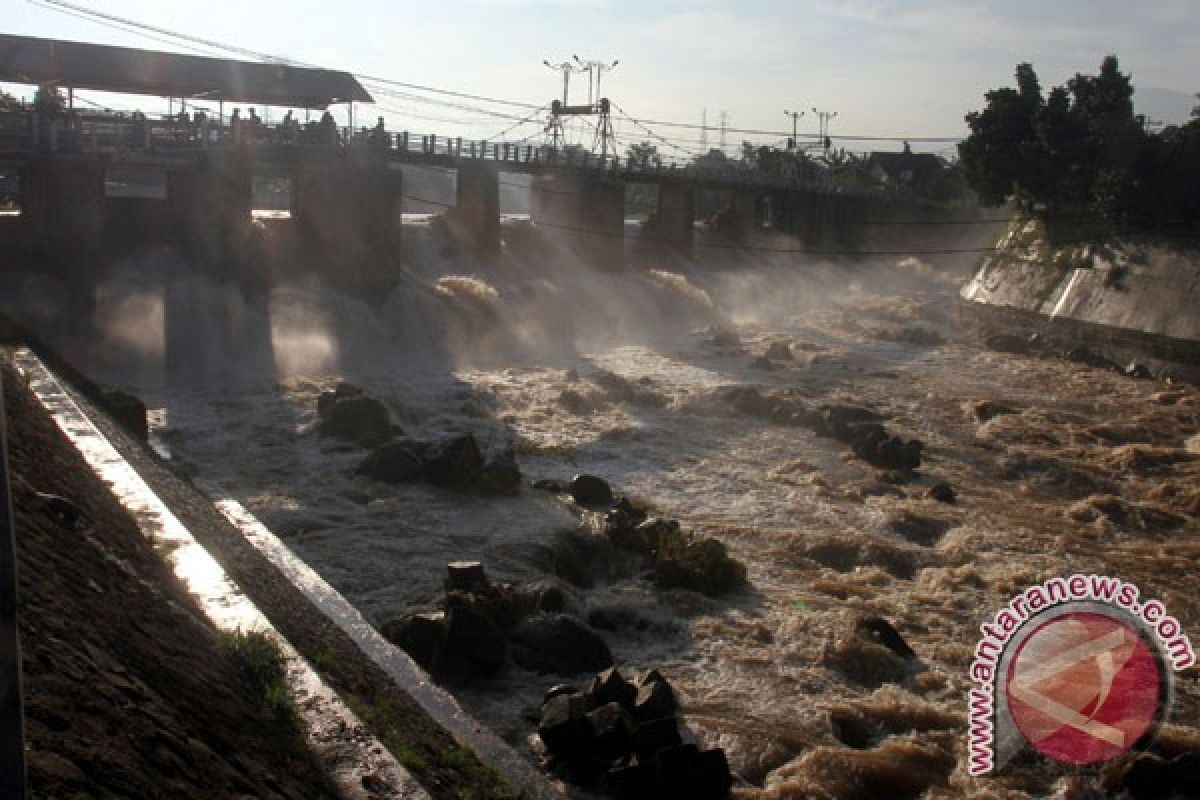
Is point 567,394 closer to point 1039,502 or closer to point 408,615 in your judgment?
point 1039,502

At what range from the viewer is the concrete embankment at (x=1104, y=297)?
127 ft

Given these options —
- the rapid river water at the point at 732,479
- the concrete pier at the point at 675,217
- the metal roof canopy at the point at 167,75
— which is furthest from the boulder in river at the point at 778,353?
the concrete pier at the point at 675,217

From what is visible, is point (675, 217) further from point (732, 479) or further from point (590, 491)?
point (590, 491)

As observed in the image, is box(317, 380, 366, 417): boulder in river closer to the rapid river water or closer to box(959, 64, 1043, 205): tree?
the rapid river water

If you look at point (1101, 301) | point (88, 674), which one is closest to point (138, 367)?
point (88, 674)

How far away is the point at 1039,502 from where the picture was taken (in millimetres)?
22750

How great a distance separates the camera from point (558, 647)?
558 inches

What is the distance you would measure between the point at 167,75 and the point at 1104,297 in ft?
118

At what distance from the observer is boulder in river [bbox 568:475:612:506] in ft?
70.9

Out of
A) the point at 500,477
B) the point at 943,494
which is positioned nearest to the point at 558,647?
the point at 500,477

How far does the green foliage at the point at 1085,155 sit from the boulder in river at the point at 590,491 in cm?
3266

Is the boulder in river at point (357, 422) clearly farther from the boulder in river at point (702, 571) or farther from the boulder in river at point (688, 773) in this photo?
the boulder in river at point (688, 773)

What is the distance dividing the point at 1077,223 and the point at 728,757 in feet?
145

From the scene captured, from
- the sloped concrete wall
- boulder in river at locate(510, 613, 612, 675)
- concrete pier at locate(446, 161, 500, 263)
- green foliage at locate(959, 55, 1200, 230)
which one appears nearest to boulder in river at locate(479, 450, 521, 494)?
boulder in river at locate(510, 613, 612, 675)
